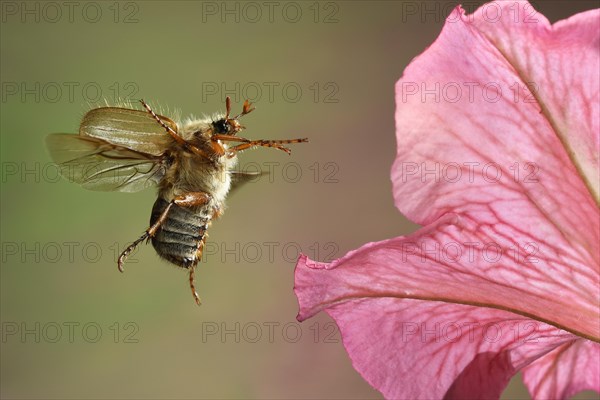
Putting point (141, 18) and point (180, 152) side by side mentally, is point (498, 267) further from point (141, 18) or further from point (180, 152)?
point (141, 18)

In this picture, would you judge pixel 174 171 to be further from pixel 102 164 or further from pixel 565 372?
pixel 565 372

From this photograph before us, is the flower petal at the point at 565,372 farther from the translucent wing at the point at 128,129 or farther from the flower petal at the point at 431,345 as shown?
the translucent wing at the point at 128,129

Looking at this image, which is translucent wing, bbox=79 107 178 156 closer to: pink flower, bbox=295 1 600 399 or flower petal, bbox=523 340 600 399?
pink flower, bbox=295 1 600 399

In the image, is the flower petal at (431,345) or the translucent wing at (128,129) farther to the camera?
the translucent wing at (128,129)

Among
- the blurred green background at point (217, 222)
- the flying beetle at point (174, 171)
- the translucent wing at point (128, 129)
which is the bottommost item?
the blurred green background at point (217, 222)

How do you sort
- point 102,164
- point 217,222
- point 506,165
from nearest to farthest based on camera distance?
1. point 506,165
2. point 102,164
3. point 217,222

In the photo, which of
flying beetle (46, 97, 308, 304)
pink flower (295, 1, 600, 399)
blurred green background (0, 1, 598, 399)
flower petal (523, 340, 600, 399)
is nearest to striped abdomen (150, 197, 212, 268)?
flying beetle (46, 97, 308, 304)

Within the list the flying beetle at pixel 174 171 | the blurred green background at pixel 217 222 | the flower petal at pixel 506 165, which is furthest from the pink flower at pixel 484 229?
the blurred green background at pixel 217 222

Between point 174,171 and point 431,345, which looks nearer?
point 431,345

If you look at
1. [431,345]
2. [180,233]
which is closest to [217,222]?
[180,233]
